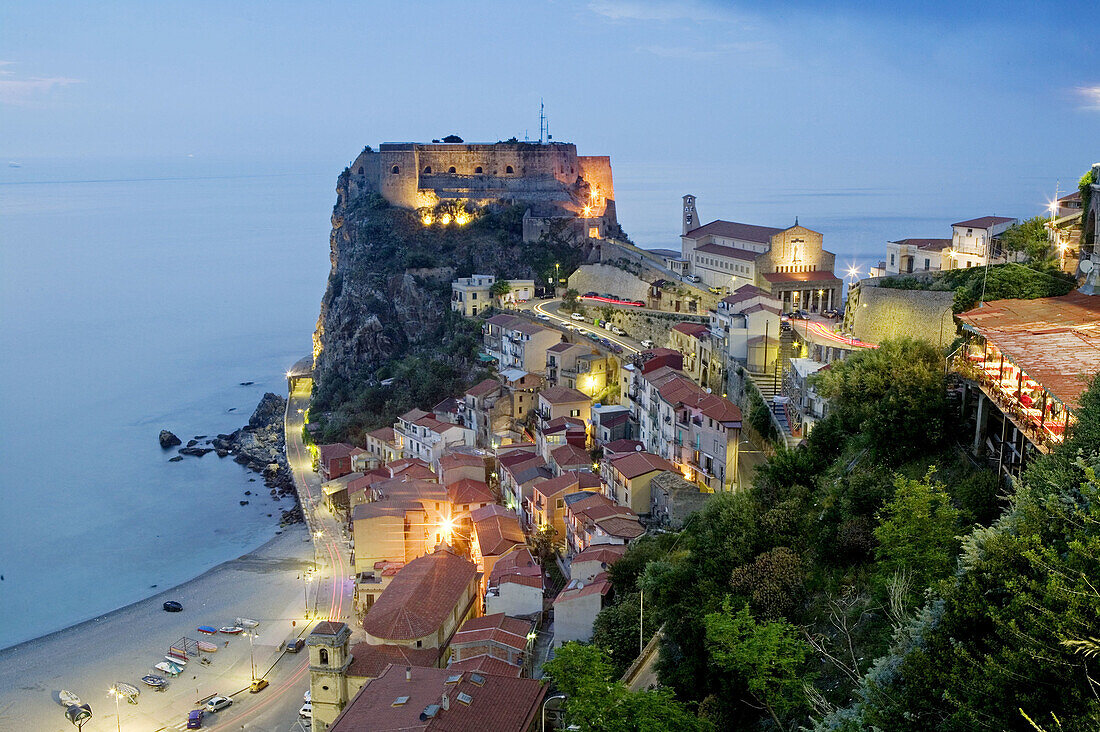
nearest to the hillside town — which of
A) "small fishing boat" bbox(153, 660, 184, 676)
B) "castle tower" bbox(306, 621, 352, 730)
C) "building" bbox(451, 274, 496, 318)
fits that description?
"castle tower" bbox(306, 621, 352, 730)

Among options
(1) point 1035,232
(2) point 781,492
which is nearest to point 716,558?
(2) point 781,492

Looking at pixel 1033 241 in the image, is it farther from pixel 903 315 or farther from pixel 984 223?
pixel 984 223

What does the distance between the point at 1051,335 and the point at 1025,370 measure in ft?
5.55

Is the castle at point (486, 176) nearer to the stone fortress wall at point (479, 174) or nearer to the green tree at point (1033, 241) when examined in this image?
the stone fortress wall at point (479, 174)

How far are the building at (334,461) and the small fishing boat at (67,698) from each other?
13082mm

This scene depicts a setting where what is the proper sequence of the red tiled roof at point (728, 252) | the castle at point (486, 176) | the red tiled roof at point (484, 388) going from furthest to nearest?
the castle at point (486, 176), the red tiled roof at point (728, 252), the red tiled roof at point (484, 388)

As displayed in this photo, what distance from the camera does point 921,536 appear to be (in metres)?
9.97

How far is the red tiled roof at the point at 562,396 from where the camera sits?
29.7 meters

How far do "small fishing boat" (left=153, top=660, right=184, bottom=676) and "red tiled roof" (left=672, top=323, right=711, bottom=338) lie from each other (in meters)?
16.6

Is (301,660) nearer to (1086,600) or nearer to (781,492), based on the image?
(781,492)

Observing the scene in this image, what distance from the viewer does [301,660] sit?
73.3ft

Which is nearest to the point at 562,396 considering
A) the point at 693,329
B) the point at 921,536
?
the point at 693,329

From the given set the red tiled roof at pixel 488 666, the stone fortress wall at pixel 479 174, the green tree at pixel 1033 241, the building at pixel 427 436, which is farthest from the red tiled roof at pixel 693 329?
the stone fortress wall at pixel 479 174

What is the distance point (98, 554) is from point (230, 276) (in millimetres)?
72025
